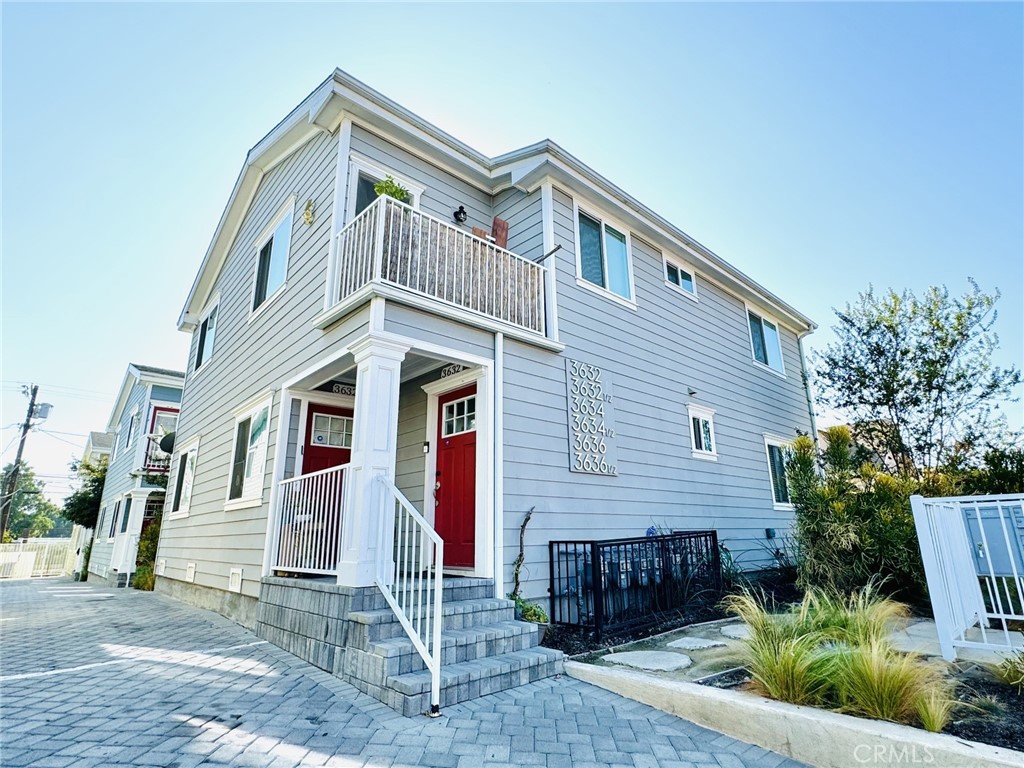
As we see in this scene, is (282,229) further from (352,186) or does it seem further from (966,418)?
(966,418)

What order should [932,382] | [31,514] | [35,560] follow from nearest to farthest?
[932,382] < [35,560] < [31,514]

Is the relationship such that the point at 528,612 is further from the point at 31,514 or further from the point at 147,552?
the point at 31,514

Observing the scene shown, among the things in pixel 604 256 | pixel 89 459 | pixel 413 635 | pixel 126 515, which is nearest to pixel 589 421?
pixel 604 256

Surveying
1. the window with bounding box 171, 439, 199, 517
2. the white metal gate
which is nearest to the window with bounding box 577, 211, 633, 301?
the white metal gate

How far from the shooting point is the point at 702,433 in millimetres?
9320

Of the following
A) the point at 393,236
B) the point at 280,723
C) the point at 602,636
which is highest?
the point at 393,236

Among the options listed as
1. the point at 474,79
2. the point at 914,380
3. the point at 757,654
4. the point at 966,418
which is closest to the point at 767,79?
the point at 474,79

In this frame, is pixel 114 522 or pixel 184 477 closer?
pixel 184 477

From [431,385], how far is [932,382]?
30.7ft

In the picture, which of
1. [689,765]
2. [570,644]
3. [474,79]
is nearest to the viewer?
[689,765]

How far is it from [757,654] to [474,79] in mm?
8988

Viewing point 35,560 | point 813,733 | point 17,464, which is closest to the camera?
point 813,733

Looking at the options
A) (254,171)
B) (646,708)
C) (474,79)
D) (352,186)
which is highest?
(474,79)

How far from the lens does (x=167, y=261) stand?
13000 millimetres
